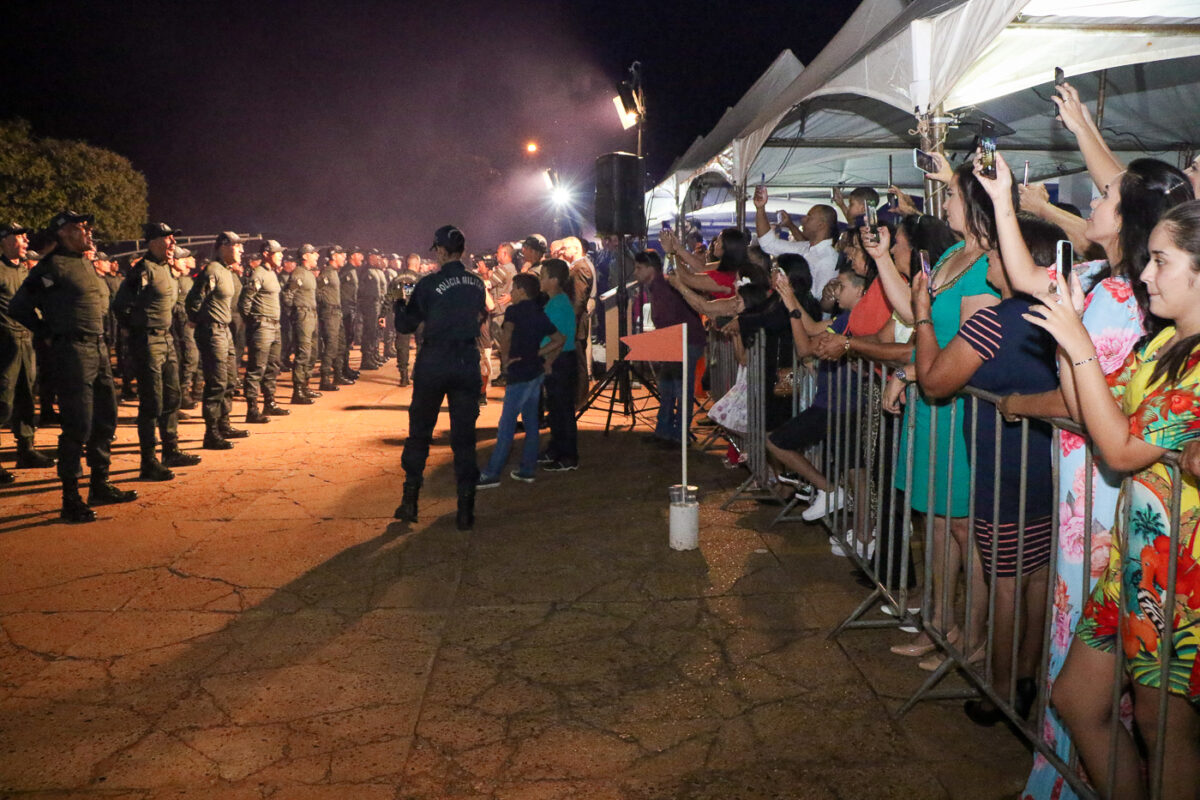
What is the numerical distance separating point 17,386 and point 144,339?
216 cm

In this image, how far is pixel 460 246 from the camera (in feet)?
22.0

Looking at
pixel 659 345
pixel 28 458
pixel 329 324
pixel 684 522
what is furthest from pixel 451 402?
pixel 329 324

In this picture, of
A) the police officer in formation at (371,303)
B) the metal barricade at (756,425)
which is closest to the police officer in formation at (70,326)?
the metal barricade at (756,425)

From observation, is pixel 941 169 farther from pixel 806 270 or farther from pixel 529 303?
pixel 529 303

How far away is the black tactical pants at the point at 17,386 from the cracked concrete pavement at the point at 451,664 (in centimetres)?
228

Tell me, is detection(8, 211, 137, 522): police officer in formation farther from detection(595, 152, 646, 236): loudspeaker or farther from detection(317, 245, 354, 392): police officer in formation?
detection(317, 245, 354, 392): police officer in formation

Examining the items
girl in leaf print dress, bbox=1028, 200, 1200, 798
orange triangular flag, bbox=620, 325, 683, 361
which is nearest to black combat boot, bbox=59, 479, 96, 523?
orange triangular flag, bbox=620, 325, 683, 361

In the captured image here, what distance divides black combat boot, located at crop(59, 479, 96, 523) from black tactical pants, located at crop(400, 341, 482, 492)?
7.88 ft

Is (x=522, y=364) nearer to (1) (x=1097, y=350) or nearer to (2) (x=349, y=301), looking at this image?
(1) (x=1097, y=350)

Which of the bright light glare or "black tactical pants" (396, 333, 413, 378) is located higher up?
the bright light glare

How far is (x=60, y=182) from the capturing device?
33.0 m

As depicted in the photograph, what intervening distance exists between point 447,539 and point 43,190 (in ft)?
107

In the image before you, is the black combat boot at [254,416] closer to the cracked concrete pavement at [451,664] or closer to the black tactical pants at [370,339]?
the cracked concrete pavement at [451,664]

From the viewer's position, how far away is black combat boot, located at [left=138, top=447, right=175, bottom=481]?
820cm
